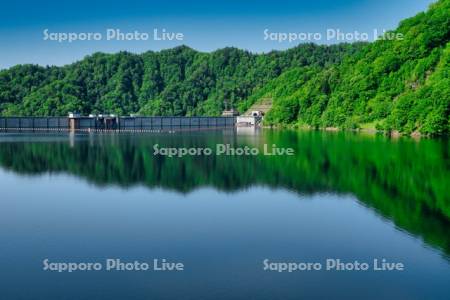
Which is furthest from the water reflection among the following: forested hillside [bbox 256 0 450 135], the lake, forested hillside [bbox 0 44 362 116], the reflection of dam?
forested hillside [bbox 0 44 362 116]

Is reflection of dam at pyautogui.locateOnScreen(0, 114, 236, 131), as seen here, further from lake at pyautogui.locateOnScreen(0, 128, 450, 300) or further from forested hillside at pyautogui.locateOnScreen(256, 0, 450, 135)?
lake at pyautogui.locateOnScreen(0, 128, 450, 300)

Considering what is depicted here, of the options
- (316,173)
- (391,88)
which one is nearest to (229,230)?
(316,173)

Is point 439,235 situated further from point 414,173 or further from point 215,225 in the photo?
point 414,173

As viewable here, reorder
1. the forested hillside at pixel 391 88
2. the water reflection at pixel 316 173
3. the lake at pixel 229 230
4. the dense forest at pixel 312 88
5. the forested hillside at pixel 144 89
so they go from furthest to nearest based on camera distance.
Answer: the forested hillside at pixel 144 89
the dense forest at pixel 312 88
the forested hillside at pixel 391 88
the water reflection at pixel 316 173
the lake at pixel 229 230

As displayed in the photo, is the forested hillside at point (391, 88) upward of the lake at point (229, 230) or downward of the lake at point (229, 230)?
upward

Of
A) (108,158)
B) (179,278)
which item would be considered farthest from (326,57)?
(179,278)

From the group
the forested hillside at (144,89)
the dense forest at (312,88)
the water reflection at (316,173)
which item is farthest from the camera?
the forested hillside at (144,89)

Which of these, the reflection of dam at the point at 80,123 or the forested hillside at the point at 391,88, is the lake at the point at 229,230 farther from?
the reflection of dam at the point at 80,123

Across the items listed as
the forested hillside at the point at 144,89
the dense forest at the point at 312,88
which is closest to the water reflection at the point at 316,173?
the dense forest at the point at 312,88
